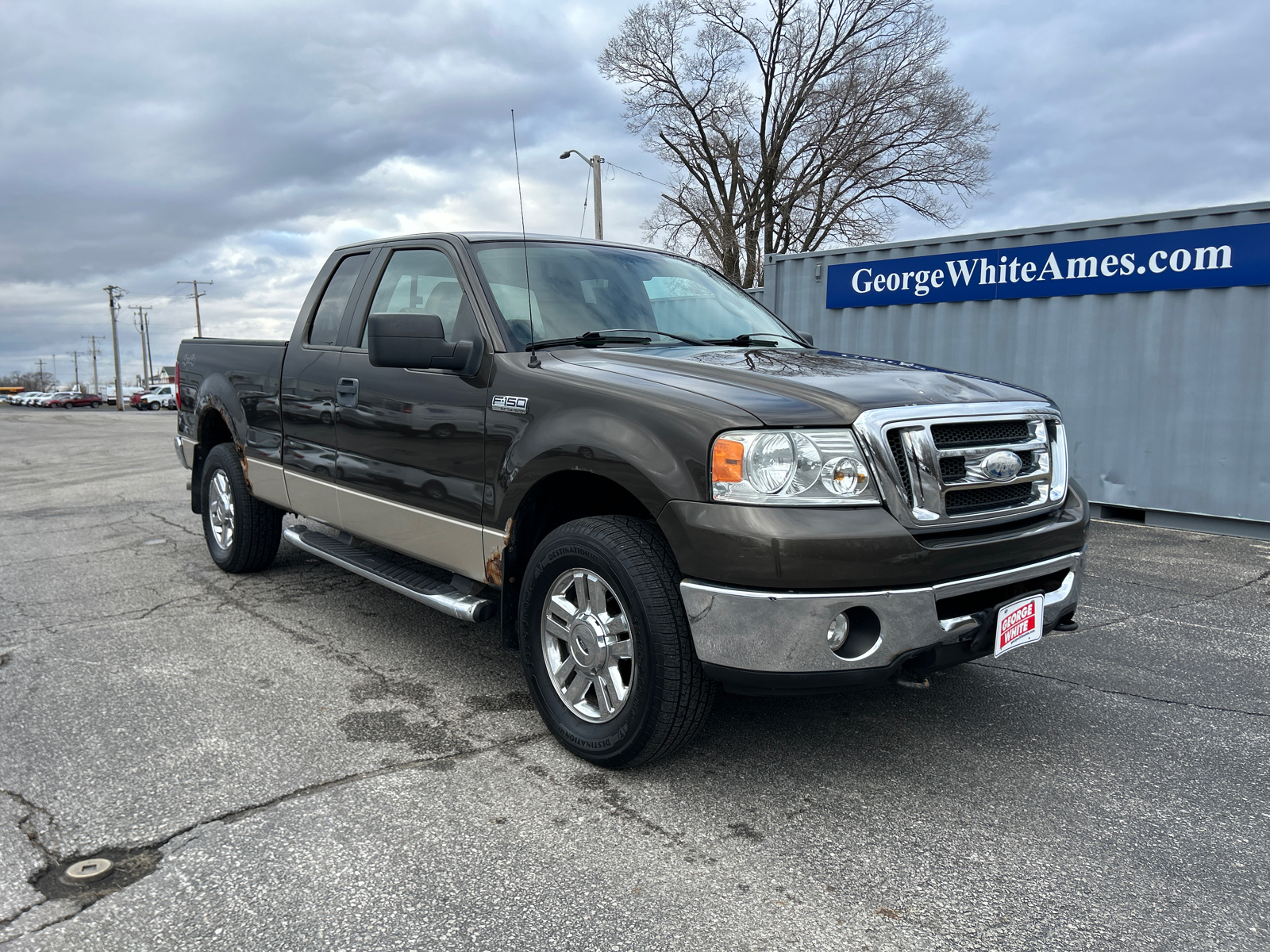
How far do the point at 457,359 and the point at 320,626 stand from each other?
200 centimetres

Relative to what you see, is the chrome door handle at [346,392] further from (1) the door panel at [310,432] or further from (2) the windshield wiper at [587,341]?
(2) the windshield wiper at [587,341]

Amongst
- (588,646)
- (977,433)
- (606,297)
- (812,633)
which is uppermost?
(606,297)

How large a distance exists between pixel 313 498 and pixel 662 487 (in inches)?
103

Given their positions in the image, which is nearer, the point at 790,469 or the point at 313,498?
the point at 790,469

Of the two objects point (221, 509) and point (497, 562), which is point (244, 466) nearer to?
point (221, 509)

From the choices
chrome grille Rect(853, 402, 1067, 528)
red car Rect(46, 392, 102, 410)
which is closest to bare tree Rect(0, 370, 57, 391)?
red car Rect(46, 392, 102, 410)

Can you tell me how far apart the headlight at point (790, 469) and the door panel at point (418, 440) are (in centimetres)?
118

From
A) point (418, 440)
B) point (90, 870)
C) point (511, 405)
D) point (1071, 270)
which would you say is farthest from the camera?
Result: point (1071, 270)

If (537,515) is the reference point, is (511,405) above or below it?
above

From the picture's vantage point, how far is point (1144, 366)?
27.9 ft

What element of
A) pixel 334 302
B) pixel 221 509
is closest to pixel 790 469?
pixel 334 302

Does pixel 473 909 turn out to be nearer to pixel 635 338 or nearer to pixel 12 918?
pixel 12 918

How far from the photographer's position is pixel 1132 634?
15.7ft

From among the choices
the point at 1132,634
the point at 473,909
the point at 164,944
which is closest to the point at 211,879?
the point at 164,944
